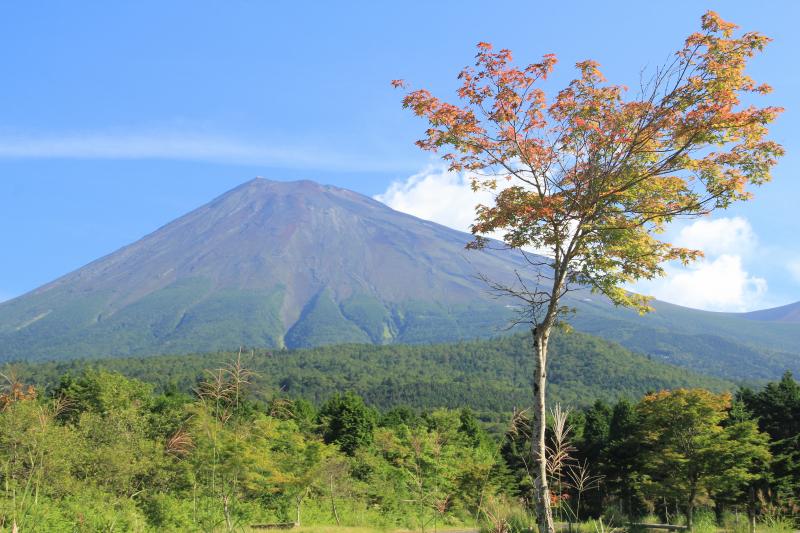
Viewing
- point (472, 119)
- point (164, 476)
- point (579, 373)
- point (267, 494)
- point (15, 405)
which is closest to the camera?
point (472, 119)

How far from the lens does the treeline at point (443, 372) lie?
379 feet

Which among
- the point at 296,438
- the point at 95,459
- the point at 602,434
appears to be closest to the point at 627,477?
the point at 602,434

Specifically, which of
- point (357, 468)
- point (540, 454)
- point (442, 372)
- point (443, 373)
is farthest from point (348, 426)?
point (442, 372)

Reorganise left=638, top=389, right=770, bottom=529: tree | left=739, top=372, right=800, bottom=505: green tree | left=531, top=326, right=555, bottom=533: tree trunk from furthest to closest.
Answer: left=739, top=372, right=800, bottom=505: green tree
left=638, top=389, right=770, bottom=529: tree
left=531, top=326, right=555, bottom=533: tree trunk

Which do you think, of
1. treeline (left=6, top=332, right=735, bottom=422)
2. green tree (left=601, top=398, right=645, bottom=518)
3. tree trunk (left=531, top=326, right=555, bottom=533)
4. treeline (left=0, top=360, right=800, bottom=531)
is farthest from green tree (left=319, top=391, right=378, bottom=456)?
treeline (left=6, top=332, right=735, bottom=422)

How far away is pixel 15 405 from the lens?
22.0 m

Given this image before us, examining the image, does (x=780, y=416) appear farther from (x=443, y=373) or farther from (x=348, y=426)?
(x=443, y=373)

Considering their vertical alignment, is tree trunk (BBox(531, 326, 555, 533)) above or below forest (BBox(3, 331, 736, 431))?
Answer: above

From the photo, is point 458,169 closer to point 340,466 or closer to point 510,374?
point 340,466

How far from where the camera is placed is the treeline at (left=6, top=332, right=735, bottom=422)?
379 ft

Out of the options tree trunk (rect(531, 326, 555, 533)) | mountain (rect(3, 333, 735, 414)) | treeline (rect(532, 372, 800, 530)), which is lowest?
mountain (rect(3, 333, 735, 414))

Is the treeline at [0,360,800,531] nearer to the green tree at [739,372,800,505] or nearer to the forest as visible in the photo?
the green tree at [739,372,800,505]

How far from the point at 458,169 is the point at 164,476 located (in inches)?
783

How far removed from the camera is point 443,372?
15175cm
